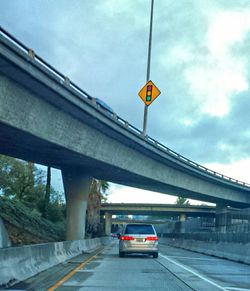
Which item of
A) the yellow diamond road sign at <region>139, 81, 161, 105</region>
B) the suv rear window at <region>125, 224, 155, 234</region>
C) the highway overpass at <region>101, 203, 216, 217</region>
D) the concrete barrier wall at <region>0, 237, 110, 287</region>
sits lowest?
the concrete barrier wall at <region>0, 237, 110, 287</region>

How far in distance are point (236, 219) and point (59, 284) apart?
24.4 m

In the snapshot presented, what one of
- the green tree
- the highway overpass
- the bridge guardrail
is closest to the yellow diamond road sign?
the bridge guardrail

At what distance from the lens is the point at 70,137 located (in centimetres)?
2455

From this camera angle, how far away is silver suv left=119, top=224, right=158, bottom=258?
26.8 m

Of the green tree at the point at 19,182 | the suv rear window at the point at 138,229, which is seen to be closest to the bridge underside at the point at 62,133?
the suv rear window at the point at 138,229

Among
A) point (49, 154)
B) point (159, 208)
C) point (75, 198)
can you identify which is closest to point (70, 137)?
point (49, 154)

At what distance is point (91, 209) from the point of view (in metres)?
61.2

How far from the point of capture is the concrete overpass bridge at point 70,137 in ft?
60.7

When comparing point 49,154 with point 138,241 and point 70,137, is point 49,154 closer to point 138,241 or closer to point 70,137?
point 70,137

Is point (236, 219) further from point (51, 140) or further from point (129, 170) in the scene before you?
point (51, 140)

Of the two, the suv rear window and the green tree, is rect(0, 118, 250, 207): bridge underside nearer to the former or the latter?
the suv rear window

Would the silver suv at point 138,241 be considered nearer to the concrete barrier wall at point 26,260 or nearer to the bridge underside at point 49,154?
the concrete barrier wall at point 26,260

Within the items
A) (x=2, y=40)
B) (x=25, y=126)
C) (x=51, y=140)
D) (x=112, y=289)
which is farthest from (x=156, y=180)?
(x=112, y=289)

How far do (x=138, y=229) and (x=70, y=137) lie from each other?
6.40 metres
